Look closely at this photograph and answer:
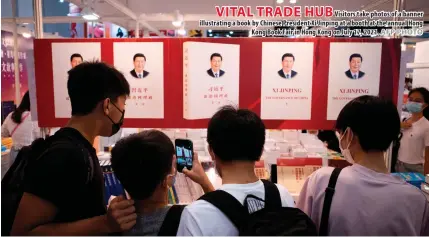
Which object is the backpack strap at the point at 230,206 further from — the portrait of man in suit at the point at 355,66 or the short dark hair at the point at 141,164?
the portrait of man in suit at the point at 355,66

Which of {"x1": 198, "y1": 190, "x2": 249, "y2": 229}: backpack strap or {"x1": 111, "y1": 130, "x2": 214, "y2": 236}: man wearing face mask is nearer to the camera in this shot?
{"x1": 198, "y1": 190, "x2": 249, "y2": 229}: backpack strap

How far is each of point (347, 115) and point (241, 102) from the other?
4.43 ft

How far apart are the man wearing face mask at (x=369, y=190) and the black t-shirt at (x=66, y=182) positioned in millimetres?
929

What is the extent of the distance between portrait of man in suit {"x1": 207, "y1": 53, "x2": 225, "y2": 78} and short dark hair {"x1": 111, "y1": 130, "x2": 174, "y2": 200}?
4.56 feet

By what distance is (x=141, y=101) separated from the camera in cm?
281

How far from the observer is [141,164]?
141 centimetres

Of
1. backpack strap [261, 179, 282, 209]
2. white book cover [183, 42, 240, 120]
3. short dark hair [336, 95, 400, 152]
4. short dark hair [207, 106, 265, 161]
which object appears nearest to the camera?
backpack strap [261, 179, 282, 209]

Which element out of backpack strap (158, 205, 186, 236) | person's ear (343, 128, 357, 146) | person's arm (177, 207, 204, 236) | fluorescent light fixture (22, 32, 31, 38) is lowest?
backpack strap (158, 205, 186, 236)

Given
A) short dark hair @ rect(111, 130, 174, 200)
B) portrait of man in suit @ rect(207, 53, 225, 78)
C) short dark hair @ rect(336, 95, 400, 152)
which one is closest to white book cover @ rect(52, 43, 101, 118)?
portrait of man in suit @ rect(207, 53, 225, 78)

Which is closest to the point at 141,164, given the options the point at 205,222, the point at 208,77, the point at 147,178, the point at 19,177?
the point at 147,178

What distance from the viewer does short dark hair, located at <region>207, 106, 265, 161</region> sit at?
1327 mm

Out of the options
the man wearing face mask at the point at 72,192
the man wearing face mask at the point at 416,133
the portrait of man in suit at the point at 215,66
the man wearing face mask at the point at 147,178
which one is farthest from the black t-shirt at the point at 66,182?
the man wearing face mask at the point at 416,133

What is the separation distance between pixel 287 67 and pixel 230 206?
182 cm

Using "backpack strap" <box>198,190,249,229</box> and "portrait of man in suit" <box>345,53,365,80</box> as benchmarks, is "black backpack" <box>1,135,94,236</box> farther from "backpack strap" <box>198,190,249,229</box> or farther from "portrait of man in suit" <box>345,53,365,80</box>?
"portrait of man in suit" <box>345,53,365,80</box>
